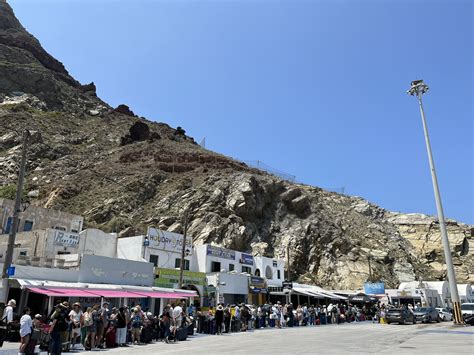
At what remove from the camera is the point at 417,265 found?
72.0 m

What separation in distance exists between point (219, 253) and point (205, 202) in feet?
60.3

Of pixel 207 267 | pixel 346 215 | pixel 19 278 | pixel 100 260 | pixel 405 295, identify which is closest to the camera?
pixel 19 278

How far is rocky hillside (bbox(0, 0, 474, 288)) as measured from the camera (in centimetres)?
5912

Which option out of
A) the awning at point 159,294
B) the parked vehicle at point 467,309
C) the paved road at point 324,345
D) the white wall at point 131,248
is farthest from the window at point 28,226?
the parked vehicle at point 467,309

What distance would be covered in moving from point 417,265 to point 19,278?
66.3 metres

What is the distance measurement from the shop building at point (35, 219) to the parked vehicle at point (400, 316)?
3057 cm

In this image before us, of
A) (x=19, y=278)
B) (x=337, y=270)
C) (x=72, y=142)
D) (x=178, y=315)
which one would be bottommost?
(x=178, y=315)

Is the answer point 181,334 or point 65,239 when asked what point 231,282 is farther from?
point 181,334

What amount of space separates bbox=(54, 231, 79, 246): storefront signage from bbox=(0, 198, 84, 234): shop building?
6349mm

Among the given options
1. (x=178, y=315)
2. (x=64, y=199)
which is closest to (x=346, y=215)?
(x=64, y=199)

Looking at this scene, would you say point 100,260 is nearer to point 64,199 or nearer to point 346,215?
point 64,199

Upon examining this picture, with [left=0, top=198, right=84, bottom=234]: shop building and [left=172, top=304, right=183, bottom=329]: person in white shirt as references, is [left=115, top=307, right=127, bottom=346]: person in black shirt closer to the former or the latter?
[left=172, top=304, right=183, bottom=329]: person in white shirt

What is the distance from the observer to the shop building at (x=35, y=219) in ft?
129

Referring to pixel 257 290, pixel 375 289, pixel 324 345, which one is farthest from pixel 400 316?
pixel 324 345
